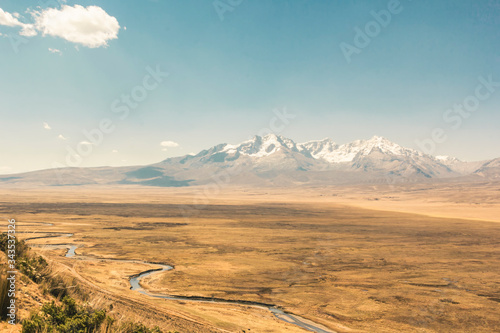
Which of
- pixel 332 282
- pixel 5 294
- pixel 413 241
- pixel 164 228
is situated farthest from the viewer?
pixel 164 228

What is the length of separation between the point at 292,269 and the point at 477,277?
17785 millimetres

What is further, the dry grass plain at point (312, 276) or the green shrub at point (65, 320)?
the dry grass plain at point (312, 276)

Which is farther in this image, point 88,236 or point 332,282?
point 88,236

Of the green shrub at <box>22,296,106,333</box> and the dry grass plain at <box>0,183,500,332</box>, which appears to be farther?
the dry grass plain at <box>0,183,500,332</box>

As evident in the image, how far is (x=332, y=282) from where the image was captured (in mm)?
29203

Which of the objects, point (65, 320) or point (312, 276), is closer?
point (65, 320)

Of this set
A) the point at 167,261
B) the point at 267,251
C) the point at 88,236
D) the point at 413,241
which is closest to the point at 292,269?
the point at 267,251

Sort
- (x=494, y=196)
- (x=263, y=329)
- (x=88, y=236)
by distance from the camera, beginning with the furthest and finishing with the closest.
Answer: (x=494, y=196) < (x=88, y=236) < (x=263, y=329)

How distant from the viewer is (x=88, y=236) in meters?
55.4

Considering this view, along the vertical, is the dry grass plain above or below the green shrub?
below

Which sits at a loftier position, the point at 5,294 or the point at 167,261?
the point at 5,294

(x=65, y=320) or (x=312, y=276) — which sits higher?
(x=65, y=320)

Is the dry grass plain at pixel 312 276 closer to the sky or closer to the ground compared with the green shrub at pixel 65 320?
closer to the ground

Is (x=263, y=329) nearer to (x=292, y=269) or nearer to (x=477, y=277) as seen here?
(x=292, y=269)
